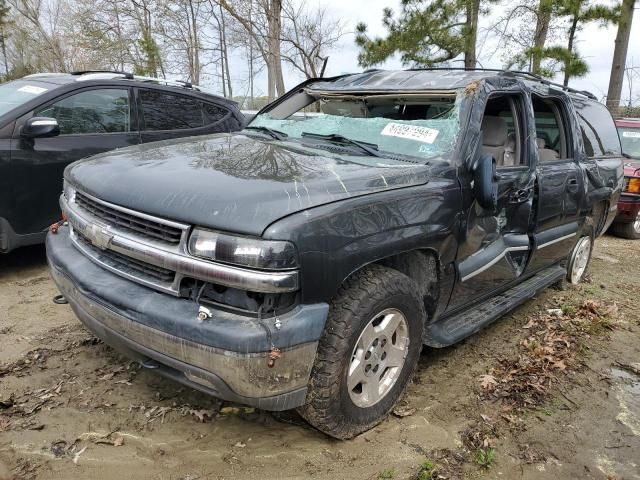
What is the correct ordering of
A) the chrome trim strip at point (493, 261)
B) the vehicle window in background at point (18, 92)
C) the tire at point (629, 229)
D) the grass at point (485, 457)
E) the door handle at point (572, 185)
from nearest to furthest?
1. the grass at point (485, 457)
2. the chrome trim strip at point (493, 261)
3. the door handle at point (572, 185)
4. the vehicle window in background at point (18, 92)
5. the tire at point (629, 229)

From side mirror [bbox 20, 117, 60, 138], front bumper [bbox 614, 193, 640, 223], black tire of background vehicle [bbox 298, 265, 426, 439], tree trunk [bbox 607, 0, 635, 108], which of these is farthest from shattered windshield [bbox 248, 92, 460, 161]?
tree trunk [bbox 607, 0, 635, 108]

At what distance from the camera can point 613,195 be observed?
5281 millimetres

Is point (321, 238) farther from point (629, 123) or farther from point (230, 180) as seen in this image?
point (629, 123)

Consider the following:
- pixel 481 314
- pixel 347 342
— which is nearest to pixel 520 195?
pixel 481 314

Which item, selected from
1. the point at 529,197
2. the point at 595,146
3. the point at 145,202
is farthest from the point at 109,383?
the point at 595,146

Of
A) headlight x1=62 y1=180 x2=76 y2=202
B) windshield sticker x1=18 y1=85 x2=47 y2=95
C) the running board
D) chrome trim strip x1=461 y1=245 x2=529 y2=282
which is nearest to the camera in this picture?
headlight x1=62 y1=180 x2=76 y2=202

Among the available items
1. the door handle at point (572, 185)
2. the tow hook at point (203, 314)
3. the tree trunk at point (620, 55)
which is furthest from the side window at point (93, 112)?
the tree trunk at point (620, 55)

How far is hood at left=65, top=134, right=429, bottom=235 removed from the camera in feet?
6.81

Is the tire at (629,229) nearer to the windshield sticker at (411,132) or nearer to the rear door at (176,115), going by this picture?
the rear door at (176,115)

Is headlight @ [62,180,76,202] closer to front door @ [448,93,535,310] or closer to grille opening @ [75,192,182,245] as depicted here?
grille opening @ [75,192,182,245]

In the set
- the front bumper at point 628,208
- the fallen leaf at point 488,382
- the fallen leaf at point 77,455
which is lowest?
the front bumper at point 628,208

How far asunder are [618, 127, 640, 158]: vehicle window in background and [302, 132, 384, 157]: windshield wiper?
7379mm

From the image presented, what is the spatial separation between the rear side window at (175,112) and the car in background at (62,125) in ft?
0.04

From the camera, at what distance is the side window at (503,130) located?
11.9ft
